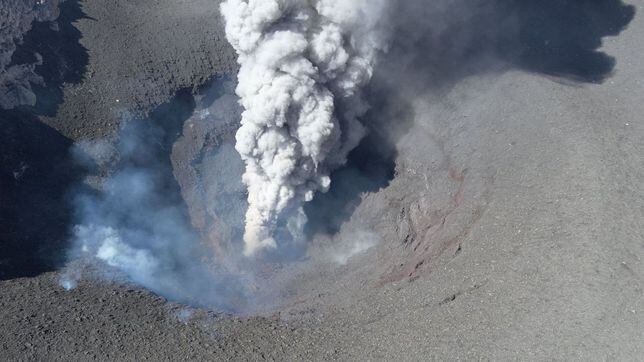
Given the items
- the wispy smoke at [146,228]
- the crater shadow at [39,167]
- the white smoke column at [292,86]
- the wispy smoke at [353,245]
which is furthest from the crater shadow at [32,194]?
the wispy smoke at [353,245]

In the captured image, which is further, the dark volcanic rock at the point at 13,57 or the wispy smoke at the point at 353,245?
the dark volcanic rock at the point at 13,57

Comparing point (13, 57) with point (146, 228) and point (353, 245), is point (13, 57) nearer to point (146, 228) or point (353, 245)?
point (146, 228)

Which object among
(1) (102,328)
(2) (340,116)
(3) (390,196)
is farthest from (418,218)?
(1) (102,328)

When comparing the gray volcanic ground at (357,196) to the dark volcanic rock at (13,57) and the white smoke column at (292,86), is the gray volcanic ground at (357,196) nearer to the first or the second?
the dark volcanic rock at (13,57)

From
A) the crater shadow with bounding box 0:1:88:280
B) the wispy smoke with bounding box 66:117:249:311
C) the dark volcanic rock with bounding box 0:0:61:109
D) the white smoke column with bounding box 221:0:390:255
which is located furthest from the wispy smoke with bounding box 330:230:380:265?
the dark volcanic rock with bounding box 0:0:61:109

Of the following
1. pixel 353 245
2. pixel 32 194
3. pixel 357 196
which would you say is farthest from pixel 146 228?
pixel 357 196

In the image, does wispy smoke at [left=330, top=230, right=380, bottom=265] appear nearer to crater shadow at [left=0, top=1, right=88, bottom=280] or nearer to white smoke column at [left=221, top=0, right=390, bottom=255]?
white smoke column at [left=221, top=0, right=390, bottom=255]
